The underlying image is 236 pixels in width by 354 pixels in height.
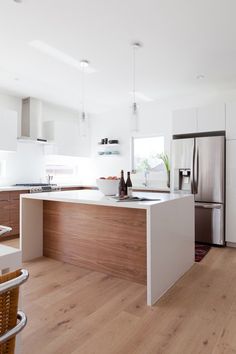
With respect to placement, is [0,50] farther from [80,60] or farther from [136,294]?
[136,294]

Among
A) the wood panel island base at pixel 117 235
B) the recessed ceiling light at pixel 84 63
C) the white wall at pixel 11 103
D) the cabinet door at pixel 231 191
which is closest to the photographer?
the wood panel island base at pixel 117 235

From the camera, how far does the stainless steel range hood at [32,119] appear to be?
5105mm

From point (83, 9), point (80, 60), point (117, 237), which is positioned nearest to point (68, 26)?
point (83, 9)

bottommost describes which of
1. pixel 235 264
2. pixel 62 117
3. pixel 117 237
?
pixel 235 264

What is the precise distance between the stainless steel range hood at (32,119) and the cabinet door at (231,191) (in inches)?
138

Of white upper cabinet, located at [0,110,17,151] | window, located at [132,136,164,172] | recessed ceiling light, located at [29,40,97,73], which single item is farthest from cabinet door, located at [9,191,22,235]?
window, located at [132,136,164,172]

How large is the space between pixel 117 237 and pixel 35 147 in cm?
343

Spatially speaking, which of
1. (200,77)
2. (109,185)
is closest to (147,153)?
(200,77)

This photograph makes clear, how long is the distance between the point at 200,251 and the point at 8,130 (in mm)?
3662

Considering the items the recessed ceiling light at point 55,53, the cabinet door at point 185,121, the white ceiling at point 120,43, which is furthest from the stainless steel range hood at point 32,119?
the cabinet door at point 185,121

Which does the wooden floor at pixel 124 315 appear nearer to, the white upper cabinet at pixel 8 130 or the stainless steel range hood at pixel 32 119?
the white upper cabinet at pixel 8 130

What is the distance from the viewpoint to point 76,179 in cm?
647

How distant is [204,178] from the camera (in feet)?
13.0

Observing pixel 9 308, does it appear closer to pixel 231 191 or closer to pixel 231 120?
pixel 231 191
